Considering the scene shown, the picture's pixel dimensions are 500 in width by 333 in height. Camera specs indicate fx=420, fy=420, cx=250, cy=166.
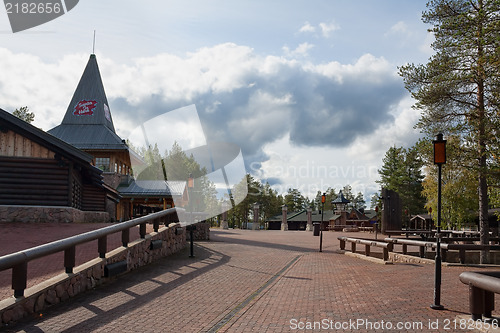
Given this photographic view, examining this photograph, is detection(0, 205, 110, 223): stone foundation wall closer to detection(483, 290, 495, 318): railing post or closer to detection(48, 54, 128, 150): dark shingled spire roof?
detection(483, 290, 495, 318): railing post

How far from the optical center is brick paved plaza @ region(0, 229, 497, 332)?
20.2ft

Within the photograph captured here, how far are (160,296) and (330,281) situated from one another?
4.28 meters

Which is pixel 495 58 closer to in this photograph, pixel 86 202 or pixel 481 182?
pixel 481 182

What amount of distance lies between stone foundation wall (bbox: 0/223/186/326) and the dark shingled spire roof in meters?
25.0

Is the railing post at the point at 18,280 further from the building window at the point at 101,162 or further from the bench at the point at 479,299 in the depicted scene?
the building window at the point at 101,162

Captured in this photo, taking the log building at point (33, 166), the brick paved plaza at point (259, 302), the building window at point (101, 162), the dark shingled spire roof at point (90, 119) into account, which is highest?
the dark shingled spire roof at point (90, 119)

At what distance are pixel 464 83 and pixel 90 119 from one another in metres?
32.0

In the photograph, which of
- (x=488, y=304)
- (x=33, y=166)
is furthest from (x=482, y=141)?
(x=33, y=166)

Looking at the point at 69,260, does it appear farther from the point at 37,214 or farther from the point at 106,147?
the point at 106,147

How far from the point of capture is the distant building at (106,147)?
115 feet

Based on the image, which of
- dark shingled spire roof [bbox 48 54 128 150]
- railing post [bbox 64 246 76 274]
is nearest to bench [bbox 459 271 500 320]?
railing post [bbox 64 246 76 274]

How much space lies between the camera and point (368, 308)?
282 inches

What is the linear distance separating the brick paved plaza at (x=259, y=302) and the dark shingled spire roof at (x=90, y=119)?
87.9 feet

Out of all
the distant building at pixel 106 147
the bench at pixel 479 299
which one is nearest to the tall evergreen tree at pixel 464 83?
the bench at pixel 479 299
